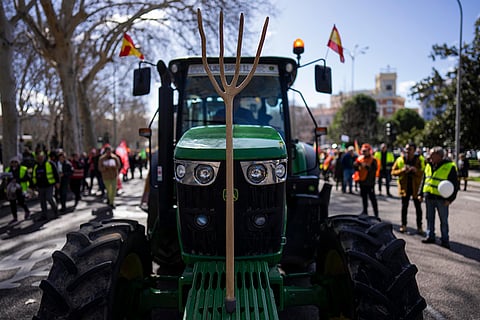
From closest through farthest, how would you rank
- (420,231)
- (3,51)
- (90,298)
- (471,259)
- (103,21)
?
(90,298) < (471,259) < (420,231) < (3,51) < (103,21)

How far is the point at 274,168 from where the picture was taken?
322 cm

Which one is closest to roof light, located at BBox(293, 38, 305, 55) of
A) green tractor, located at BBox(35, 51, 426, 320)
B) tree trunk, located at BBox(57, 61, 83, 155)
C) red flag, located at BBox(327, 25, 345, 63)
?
green tractor, located at BBox(35, 51, 426, 320)

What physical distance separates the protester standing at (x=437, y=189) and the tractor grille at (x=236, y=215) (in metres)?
5.36

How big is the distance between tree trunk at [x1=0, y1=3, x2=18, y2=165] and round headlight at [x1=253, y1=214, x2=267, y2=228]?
52.3 ft

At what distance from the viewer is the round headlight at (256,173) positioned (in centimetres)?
314

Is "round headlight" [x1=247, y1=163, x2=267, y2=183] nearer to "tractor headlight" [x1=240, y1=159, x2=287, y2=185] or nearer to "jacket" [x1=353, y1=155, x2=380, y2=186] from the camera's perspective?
"tractor headlight" [x1=240, y1=159, x2=287, y2=185]

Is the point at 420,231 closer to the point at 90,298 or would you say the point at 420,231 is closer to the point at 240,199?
the point at 240,199

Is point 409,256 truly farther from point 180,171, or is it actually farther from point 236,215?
point 180,171

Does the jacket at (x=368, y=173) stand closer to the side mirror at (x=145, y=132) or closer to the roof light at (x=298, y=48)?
the roof light at (x=298, y=48)

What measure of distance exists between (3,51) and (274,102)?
14744mm

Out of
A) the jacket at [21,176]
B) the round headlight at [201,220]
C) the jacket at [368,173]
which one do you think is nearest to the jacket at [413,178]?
the jacket at [368,173]

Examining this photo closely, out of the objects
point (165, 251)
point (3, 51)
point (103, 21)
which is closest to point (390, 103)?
point (103, 21)

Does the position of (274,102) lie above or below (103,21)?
below

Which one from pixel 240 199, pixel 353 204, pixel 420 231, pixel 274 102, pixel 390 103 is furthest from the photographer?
pixel 390 103
